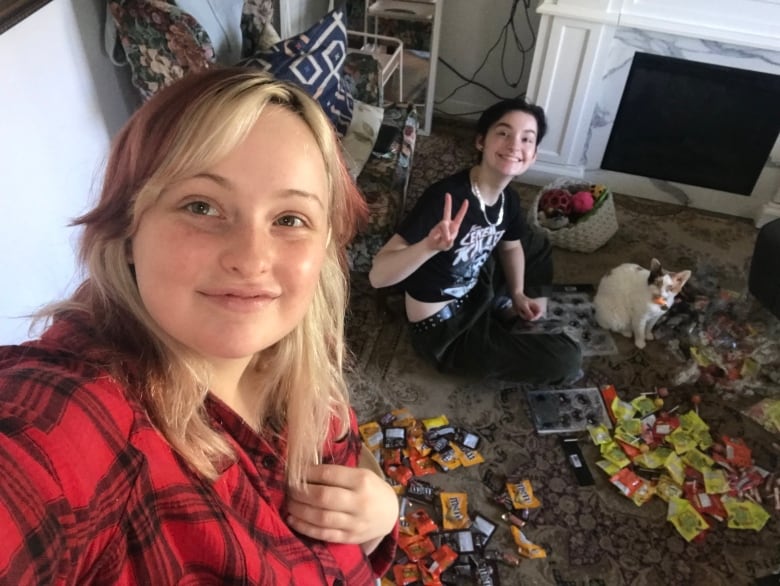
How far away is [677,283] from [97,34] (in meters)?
2.00

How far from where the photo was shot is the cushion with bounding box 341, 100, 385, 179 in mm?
2287

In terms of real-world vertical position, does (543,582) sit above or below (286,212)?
below

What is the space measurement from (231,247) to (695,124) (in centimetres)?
282

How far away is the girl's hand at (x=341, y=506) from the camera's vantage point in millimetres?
854

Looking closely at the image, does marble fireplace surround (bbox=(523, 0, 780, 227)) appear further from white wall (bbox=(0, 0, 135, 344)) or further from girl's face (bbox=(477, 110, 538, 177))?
white wall (bbox=(0, 0, 135, 344))

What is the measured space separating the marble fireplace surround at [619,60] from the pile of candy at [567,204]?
35 centimetres

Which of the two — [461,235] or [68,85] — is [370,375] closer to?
[461,235]

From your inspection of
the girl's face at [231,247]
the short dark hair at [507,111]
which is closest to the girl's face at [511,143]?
the short dark hair at [507,111]

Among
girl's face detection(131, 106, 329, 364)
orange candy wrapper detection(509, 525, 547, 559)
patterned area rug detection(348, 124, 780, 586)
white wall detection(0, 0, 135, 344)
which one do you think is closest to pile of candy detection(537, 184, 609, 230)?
patterned area rug detection(348, 124, 780, 586)

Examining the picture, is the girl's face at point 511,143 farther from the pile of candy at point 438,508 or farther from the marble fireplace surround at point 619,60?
the marble fireplace surround at point 619,60

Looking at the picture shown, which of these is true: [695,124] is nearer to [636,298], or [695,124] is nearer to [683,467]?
[636,298]

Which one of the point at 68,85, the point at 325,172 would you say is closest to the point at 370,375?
the point at 68,85

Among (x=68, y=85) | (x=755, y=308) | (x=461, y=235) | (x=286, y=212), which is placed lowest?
(x=755, y=308)

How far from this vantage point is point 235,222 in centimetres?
70
